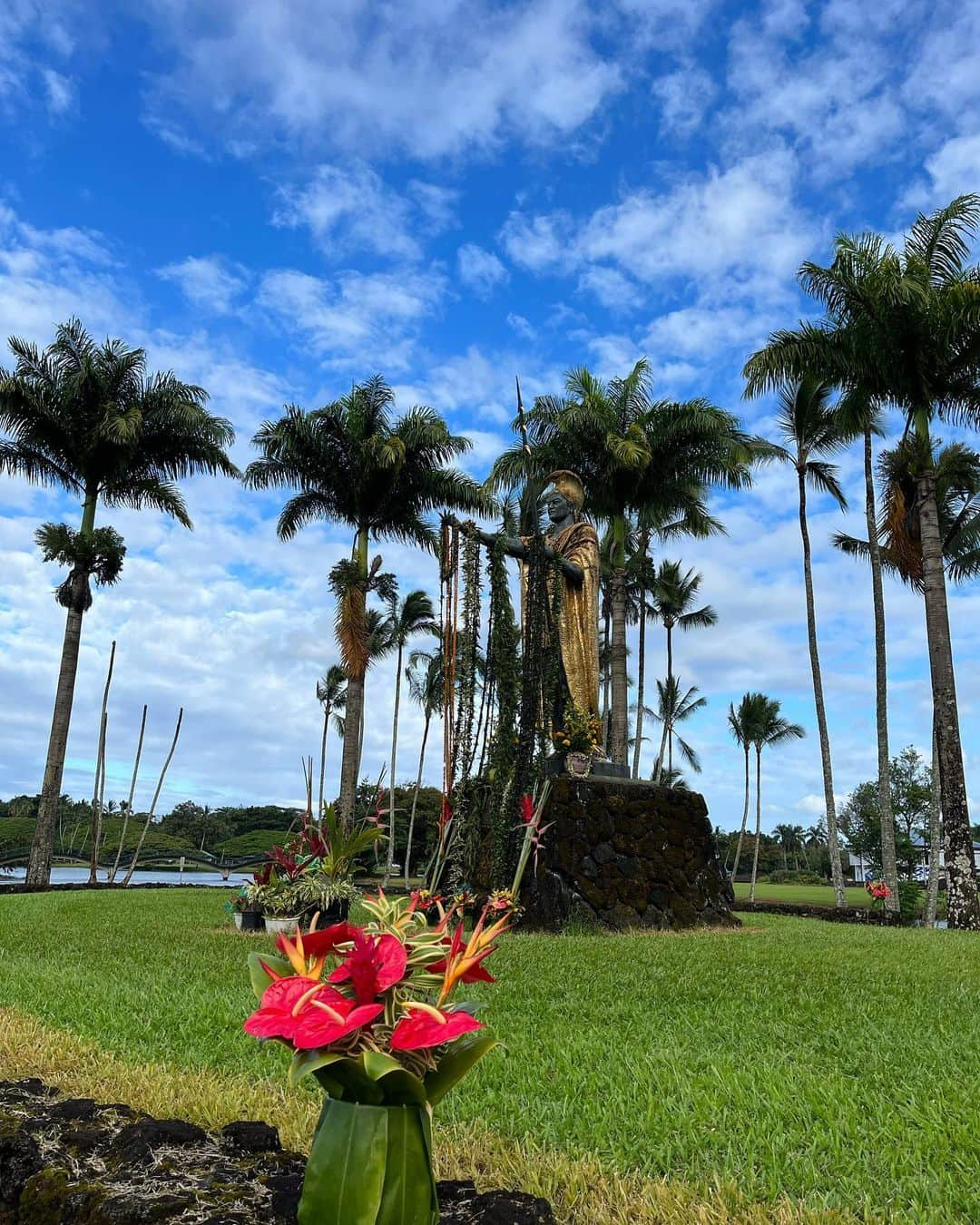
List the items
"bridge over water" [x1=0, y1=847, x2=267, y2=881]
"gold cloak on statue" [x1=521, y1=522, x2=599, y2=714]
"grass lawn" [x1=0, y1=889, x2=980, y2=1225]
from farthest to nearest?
"bridge over water" [x1=0, y1=847, x2=267, y2=881]
"gold cloak on statue" [x1=521, y1=522, x2=599, y2=714]
"grass lawn" [x1=0, y1=889, x2=980, y2=1225]

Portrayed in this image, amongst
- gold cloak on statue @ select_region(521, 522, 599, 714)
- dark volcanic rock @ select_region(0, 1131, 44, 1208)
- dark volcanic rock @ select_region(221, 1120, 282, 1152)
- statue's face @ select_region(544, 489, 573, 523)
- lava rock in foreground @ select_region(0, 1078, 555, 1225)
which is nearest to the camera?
lava rock in foreground @ select_region(0, 1078, 555, 1225)

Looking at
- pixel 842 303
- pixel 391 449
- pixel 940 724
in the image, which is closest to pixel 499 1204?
pixel 940 724

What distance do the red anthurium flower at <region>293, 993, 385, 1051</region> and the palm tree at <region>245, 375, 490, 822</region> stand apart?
18.4 meters

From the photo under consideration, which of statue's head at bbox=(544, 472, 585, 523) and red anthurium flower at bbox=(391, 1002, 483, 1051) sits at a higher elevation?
statue's head at bbox=(544, 472, 585, 523)

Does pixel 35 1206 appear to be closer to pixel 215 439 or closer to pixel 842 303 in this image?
pixel 842 303

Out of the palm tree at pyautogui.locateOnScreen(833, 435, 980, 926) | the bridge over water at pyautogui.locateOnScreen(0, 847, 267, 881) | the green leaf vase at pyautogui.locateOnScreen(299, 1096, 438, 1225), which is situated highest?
the palm tree at pyautogui.locateOnScreen(833, 435, 980, 926)

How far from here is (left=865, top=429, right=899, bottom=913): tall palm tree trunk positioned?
16.8 m

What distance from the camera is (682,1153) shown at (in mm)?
2406

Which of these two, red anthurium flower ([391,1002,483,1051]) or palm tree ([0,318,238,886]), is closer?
red anthurium flower ([391,1002,483,1051])

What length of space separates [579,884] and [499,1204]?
23.4 feet

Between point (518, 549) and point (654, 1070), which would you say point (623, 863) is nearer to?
point (518, 549)

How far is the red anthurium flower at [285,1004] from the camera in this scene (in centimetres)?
121

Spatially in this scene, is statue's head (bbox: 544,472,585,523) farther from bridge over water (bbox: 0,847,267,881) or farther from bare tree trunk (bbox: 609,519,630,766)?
bridge over water (bbox: 0,847,267,881)

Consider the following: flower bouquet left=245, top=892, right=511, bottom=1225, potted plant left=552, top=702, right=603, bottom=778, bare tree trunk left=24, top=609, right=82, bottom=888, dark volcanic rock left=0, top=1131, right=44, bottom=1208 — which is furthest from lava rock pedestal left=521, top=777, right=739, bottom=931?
bare tree trunk left=24, top=609, right=82, bottom=888
